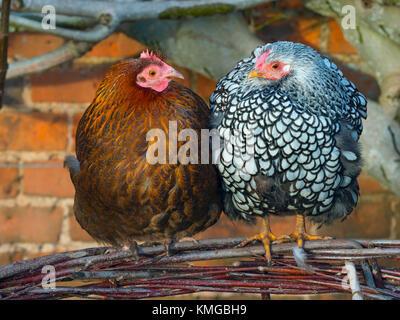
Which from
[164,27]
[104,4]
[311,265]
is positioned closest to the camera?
[311,265]

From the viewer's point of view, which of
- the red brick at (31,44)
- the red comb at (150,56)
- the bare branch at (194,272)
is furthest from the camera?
the red brick at (31,44)

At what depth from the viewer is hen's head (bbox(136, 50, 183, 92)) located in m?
0.99

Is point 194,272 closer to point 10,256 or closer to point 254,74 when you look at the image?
point 254,74

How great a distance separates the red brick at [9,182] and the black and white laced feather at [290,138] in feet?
2.57

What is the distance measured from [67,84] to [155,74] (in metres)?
0.66

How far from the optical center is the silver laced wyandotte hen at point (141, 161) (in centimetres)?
99

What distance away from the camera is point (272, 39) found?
160cm

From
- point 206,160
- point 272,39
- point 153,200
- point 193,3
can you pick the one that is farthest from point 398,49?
point 153,200

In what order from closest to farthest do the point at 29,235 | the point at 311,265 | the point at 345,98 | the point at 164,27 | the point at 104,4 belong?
1. the point at 311,265
2. the point at 345,98
3. the point at 104,4
4. the point at 164,27
5. the point at 29,235

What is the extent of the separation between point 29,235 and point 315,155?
97 cm

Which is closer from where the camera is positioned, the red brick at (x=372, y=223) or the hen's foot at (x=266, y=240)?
the hen's foot at (x=266, y=240)

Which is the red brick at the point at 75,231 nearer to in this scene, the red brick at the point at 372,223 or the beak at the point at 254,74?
the red brick at the point at 372,223

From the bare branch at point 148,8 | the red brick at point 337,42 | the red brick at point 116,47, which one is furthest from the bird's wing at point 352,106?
the red brick at point 116,47

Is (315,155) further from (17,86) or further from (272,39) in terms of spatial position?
(17,86)
